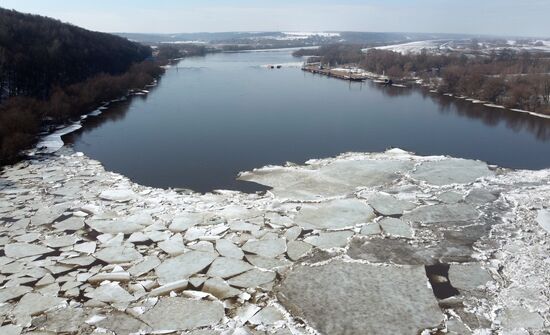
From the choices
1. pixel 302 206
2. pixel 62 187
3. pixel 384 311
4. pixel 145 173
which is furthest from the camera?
pixel 145 173

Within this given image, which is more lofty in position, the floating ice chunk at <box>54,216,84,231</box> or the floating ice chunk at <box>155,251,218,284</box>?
the floating ice chunk at <box>54,216,84,231</box>

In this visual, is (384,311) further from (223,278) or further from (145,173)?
(145,173)

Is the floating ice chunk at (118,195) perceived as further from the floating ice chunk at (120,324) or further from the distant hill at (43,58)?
the distant hill at (43,58)

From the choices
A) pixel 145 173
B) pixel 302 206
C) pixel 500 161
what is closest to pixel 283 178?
pixel 302 206

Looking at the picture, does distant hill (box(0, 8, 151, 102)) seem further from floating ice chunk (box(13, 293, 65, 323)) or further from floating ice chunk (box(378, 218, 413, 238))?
floating ice chunk (box(378, 218, 413, 238))

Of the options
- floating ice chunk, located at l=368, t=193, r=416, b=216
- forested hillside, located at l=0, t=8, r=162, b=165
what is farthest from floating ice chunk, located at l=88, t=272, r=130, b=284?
forested hillside, located at l=0, t=8, r=162, b=165
